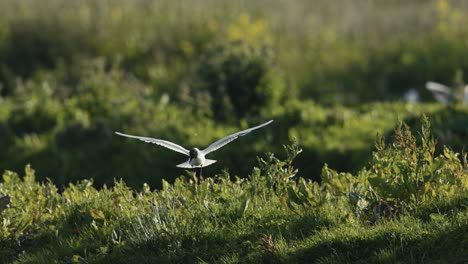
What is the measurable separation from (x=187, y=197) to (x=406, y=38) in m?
11.1

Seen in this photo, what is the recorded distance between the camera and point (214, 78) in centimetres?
1310

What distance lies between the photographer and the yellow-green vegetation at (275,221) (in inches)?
225

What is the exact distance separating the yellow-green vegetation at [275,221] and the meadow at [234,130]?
2cm

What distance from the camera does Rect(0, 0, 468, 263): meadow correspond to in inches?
240

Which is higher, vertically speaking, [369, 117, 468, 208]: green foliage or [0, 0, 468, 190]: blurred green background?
[0, 0, 468, 190]: blurred green background

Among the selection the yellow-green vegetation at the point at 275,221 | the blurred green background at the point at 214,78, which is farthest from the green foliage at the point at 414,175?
the blurred green background at the point at 214,78

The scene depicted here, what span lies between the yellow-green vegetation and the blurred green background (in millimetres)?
3621

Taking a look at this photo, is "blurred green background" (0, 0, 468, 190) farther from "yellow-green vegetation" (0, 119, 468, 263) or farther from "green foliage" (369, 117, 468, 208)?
"green foliage" (369, 117, 468, 208)

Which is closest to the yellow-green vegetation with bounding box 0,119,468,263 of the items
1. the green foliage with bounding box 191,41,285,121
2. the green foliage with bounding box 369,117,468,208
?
the green foliage with bounding box 369,117,468,208

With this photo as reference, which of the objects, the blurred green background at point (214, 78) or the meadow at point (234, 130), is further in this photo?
the blurred green background at point (214, 78)

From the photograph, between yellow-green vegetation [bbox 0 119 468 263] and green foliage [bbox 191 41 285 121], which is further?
green foliage [bbox 191 41 285 121]

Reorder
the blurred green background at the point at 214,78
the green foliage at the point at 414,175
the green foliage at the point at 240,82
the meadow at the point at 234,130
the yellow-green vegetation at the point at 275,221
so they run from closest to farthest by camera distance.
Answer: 1. the yellow-green vegetation at the point at 275,221
2. the meadow at the point at 234,130
3. the green foliage at the point at 414,175
4. the blurred green background at the point at 214,78
5. the green foliage at the point at 240,82

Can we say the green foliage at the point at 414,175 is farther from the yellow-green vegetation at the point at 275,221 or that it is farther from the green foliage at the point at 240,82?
the green foliage at the point at 240,82

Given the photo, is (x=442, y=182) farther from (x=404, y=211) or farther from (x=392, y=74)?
(x=392, y=74)
